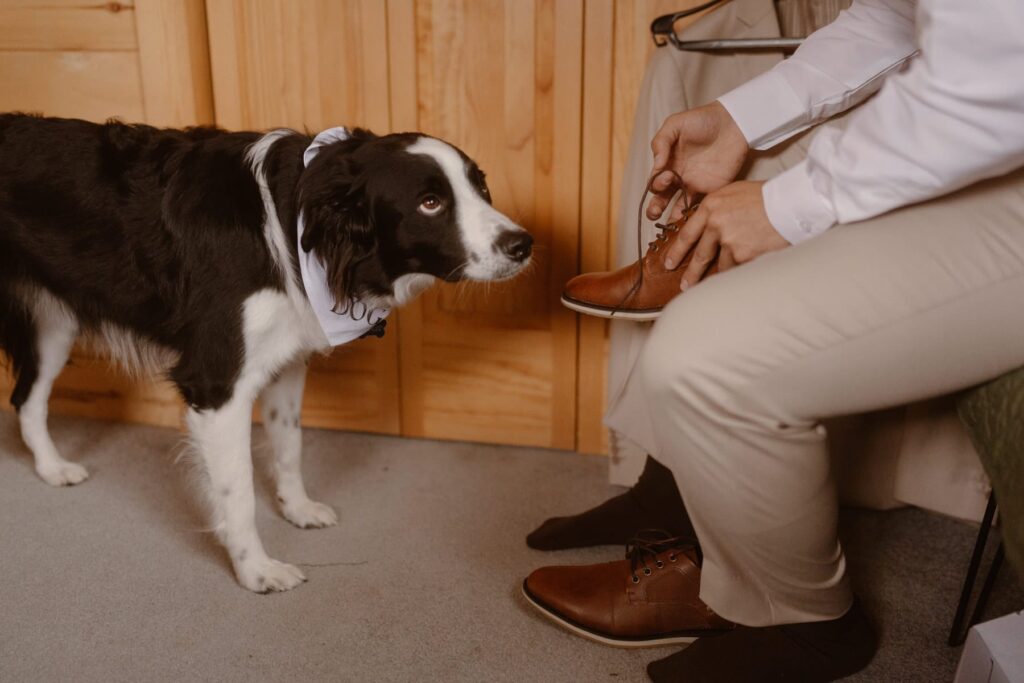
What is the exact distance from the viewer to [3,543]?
163 cm

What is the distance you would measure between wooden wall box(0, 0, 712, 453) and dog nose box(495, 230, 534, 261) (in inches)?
20.0

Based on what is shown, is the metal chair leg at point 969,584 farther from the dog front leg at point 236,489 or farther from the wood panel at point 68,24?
the wood panel at point 68,24

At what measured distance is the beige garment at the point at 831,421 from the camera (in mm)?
1541

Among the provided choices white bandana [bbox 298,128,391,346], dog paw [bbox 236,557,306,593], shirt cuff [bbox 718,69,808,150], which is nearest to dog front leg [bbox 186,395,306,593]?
dog paw [bbox 236,557,306,593]

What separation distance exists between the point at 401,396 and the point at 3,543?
865 mm

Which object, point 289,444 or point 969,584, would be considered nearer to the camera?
point 969,584

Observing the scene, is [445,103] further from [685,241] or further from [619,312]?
A: [685,241]

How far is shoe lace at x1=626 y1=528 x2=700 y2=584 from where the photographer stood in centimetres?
131

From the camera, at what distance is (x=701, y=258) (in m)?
1.08

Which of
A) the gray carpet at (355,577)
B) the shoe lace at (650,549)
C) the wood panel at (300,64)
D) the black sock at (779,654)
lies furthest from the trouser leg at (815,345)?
the wood panel at (300,64)

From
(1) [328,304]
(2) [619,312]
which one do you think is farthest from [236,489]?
(2) [619,312]

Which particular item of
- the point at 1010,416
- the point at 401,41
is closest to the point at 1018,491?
the point at 1010,416

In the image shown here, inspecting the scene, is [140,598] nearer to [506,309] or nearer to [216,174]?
[216,174]

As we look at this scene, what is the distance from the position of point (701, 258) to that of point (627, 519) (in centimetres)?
63
